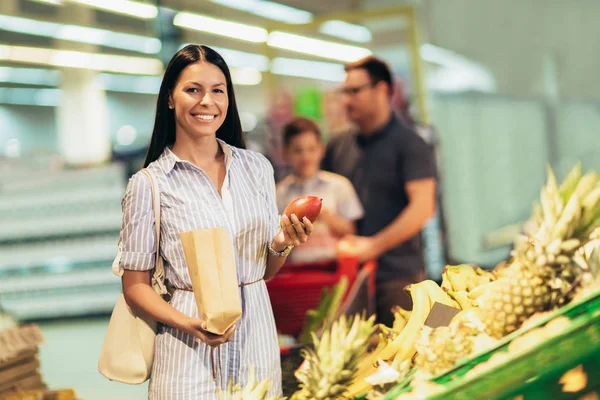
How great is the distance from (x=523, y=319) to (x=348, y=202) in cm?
308

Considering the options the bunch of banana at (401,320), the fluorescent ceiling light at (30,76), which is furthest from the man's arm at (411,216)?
the fluorescent ceiling light at (30,76)

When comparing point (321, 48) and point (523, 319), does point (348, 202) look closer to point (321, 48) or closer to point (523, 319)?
point (523, 319)

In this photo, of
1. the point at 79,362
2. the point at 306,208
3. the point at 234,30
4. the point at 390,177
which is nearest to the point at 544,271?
the point at 306,208

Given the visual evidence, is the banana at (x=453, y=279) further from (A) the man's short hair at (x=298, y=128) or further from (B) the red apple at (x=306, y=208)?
(A) the man's short hair at (x=298, y=128)

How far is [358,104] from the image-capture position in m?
4.37

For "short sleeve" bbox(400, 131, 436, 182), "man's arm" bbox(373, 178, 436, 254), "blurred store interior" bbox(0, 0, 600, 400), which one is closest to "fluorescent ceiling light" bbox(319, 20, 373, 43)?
"blurred store interior" bbox(0, 0, 600, 400)

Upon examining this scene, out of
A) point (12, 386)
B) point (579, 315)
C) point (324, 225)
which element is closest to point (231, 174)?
point (579, 315)

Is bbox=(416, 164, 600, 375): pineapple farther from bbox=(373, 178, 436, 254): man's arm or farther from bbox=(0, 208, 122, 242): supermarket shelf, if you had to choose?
bbox=(0, 208, 122, 242): supermarket shelf

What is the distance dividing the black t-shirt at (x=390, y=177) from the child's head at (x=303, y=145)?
44 cm

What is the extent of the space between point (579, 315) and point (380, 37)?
864 cm

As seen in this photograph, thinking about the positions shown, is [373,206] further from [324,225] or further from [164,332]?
[164,332]

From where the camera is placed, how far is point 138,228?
195cm

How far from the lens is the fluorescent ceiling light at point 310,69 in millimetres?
10023

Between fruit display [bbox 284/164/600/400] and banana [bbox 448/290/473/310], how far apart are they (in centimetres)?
22
